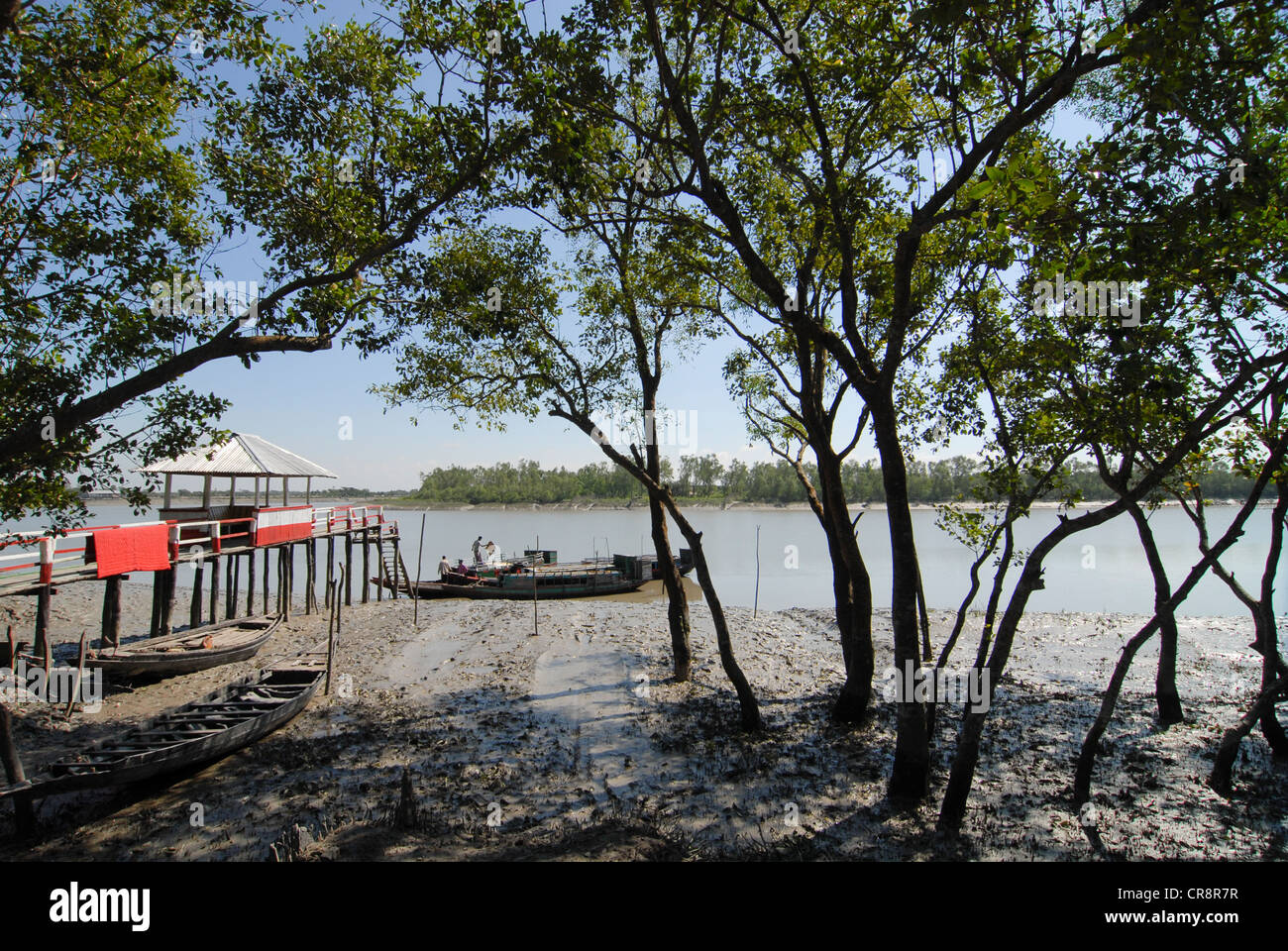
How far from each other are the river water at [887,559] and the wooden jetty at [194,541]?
5.03 m

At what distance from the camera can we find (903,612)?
7969 mm

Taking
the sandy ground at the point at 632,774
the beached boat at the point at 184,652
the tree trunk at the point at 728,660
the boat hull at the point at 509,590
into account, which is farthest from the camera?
the boat hull at the point at 509,590

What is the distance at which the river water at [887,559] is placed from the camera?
30062 mm

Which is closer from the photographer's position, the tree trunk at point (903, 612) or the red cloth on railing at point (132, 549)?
the tree trunk at point (903, 612)

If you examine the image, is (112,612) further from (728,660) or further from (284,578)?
(728,660)

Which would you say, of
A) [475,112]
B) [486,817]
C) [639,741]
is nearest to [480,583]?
[639,741]

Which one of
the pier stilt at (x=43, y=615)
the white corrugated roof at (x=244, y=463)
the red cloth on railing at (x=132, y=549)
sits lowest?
the pier stilt at (x=43, y=615)

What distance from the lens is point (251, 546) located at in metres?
18.6

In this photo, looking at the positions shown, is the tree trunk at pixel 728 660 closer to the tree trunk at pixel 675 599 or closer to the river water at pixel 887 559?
the tree trunk at pixel 675 599

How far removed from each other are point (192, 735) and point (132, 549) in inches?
279

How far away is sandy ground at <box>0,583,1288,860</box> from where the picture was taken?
7043 mm

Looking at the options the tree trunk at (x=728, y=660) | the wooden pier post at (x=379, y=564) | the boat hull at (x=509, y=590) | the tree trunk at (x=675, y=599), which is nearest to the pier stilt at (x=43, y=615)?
the tree trunk at (x=675, y=599)
